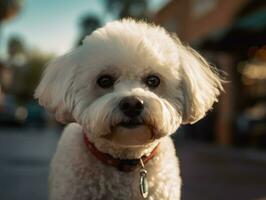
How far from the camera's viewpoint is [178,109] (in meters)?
4.24

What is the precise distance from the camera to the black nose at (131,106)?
3.81 meters

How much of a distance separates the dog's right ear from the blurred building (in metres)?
14.1

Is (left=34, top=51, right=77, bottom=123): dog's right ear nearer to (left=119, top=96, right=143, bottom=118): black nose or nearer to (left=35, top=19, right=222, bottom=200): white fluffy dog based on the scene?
(left=35, top=19, right=222, bottom=200): white fluffy dog

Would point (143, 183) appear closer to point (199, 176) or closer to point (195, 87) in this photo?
point (195, 87)

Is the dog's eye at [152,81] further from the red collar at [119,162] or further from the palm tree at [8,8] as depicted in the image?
the palm tree at [8,8]

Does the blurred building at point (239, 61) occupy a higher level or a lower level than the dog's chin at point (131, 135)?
lower

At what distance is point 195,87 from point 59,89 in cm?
88

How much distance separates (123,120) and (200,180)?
740 centimetres

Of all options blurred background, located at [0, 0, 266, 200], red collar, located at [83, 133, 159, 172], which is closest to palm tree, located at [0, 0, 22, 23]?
blurred background, located at [0, 0, 266, 200]

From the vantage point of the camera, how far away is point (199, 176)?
38.5 ft

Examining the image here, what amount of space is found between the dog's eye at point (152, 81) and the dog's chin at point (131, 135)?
0.41 m

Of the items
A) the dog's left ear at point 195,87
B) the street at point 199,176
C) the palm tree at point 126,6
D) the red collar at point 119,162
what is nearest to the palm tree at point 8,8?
the palm tree at point 126,6

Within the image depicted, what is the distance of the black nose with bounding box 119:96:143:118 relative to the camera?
3.81 m

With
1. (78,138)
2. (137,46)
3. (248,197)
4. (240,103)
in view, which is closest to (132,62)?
(137,46)
